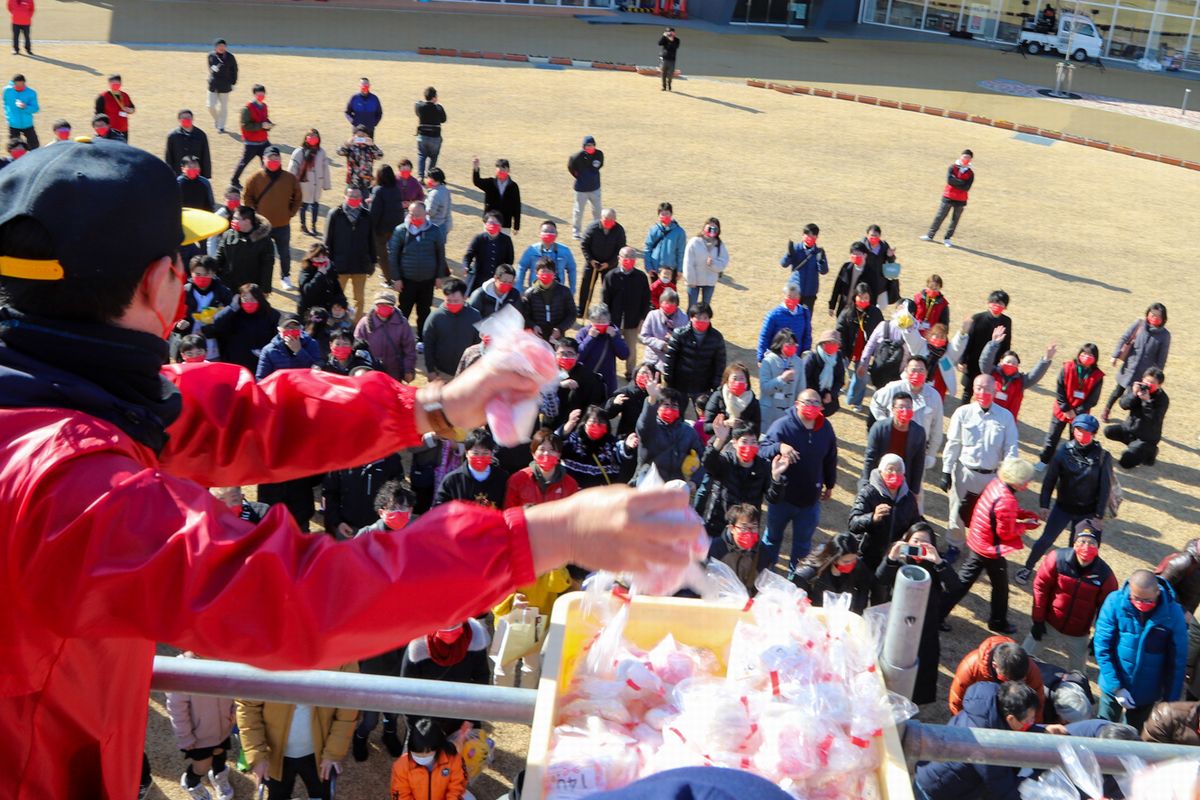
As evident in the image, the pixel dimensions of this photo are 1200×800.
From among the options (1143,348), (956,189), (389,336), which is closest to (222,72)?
(389,336)

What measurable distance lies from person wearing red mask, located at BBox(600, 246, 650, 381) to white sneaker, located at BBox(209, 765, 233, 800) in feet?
22.6

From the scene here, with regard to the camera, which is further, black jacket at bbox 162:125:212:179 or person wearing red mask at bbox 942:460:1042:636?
black jacket at bbox 162:125:212:179

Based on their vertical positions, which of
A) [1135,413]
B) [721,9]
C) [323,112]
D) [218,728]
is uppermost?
[721,9]

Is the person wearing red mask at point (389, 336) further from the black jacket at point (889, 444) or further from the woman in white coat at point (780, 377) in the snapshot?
the black jacket at point (889, 444)

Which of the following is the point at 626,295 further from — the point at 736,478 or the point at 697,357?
the point at 736,478

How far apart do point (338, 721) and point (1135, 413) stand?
9270 millimetres

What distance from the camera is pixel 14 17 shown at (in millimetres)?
25078

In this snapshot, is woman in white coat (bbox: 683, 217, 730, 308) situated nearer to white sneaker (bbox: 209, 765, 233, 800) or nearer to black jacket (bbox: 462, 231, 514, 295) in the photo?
black jacket (bbox: 462, 231, 514, 295)

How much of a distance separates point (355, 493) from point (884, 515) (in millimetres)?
4064

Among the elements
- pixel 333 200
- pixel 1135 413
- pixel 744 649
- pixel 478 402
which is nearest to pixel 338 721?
pixel 744 649

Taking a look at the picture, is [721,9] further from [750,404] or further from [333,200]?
[750,404]

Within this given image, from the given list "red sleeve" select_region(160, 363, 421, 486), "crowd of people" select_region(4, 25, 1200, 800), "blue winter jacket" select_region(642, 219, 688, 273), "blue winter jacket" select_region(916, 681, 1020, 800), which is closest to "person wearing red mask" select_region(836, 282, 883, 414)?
"crowd of people" select_region(4, 25, 1200, 800)

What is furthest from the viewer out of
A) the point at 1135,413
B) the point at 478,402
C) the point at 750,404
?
the point at 1135,413

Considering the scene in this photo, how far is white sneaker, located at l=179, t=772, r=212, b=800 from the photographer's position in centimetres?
664
